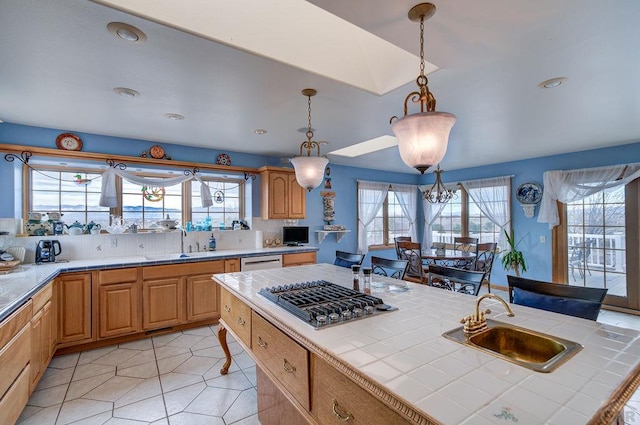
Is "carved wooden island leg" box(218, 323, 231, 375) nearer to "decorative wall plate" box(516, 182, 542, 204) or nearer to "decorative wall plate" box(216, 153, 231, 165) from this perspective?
"decorative wall plate" box(216, 153, 231, 165)

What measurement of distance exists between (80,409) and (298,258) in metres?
2.82

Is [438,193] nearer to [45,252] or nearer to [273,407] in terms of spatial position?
[273,407]

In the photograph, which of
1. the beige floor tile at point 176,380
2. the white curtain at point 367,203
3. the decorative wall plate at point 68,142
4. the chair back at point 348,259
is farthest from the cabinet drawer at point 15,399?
the white curtain at point 367,203

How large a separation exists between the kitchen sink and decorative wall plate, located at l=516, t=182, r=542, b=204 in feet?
15.3

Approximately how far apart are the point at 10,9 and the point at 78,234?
270 cm

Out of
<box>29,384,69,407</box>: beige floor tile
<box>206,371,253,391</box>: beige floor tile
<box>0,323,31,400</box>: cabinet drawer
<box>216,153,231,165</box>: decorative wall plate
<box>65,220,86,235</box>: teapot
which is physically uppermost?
<box>216,153,231,165</box>: decorative wall plate

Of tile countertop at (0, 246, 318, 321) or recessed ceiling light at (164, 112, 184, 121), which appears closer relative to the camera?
tile countertop at (0, 246, 318, 321)

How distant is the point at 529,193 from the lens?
509 centimetres

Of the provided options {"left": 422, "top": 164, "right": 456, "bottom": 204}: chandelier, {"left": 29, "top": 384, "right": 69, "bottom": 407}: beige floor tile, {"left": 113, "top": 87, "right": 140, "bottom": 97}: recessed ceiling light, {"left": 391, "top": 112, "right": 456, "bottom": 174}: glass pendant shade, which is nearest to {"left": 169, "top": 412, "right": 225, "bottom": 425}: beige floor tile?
{"left": 29, "top": 384, "right": 69, "bottom": 407}: beige floor tile

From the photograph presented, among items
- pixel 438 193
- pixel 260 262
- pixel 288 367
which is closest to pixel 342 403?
pixel 288 367

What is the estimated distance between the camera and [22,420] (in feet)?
6.68

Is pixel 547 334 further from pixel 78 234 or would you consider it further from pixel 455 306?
pixel 78 234

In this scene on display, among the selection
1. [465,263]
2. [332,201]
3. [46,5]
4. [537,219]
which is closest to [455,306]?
[46,5]

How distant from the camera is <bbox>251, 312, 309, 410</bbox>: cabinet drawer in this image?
1270 mm
